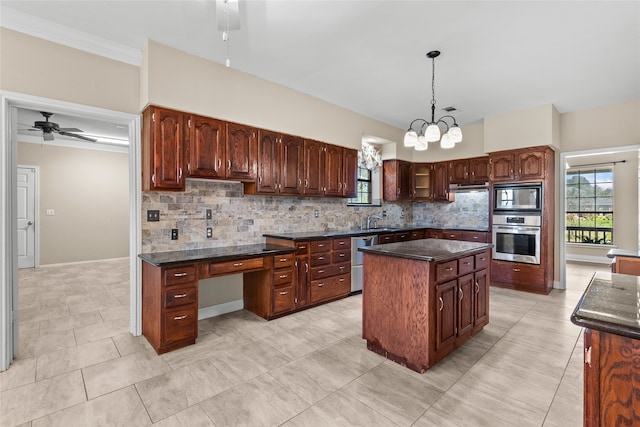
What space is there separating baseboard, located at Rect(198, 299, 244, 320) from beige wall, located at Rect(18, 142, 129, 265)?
204 inches

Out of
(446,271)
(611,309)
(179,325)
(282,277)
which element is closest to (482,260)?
(446,271)

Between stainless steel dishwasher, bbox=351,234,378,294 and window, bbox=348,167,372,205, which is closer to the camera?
stainless steel dishwasher, bbox=351,234,378,294

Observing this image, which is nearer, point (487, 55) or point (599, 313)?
point (599, 313)

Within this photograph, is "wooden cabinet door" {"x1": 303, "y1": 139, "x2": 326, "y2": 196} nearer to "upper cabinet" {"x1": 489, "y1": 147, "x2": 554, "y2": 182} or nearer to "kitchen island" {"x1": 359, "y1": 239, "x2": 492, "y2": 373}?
"kitchen island" {"x1": 359, "y1": 239, "x2": 492, "y2": 373}

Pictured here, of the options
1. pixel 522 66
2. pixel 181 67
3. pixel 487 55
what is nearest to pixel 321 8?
pixel 181 67

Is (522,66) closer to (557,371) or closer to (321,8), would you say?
(321,8)

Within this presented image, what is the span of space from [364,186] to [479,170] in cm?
221

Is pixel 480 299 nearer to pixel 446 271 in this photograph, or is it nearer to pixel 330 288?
pixel 446 271

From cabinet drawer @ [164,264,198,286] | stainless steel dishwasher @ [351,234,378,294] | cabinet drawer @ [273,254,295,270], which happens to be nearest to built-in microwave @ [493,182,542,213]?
stainless steel dishwasher @ [351,234,378,294]

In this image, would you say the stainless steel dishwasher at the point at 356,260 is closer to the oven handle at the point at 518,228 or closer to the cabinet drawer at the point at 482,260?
the cabinet drawer at the point at 482,260

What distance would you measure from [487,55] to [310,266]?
319cm

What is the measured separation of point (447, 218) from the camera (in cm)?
646

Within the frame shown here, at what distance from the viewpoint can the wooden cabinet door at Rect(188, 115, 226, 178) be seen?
10.6ft

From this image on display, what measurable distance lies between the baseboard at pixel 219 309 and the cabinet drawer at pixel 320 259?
1082 millimetres
